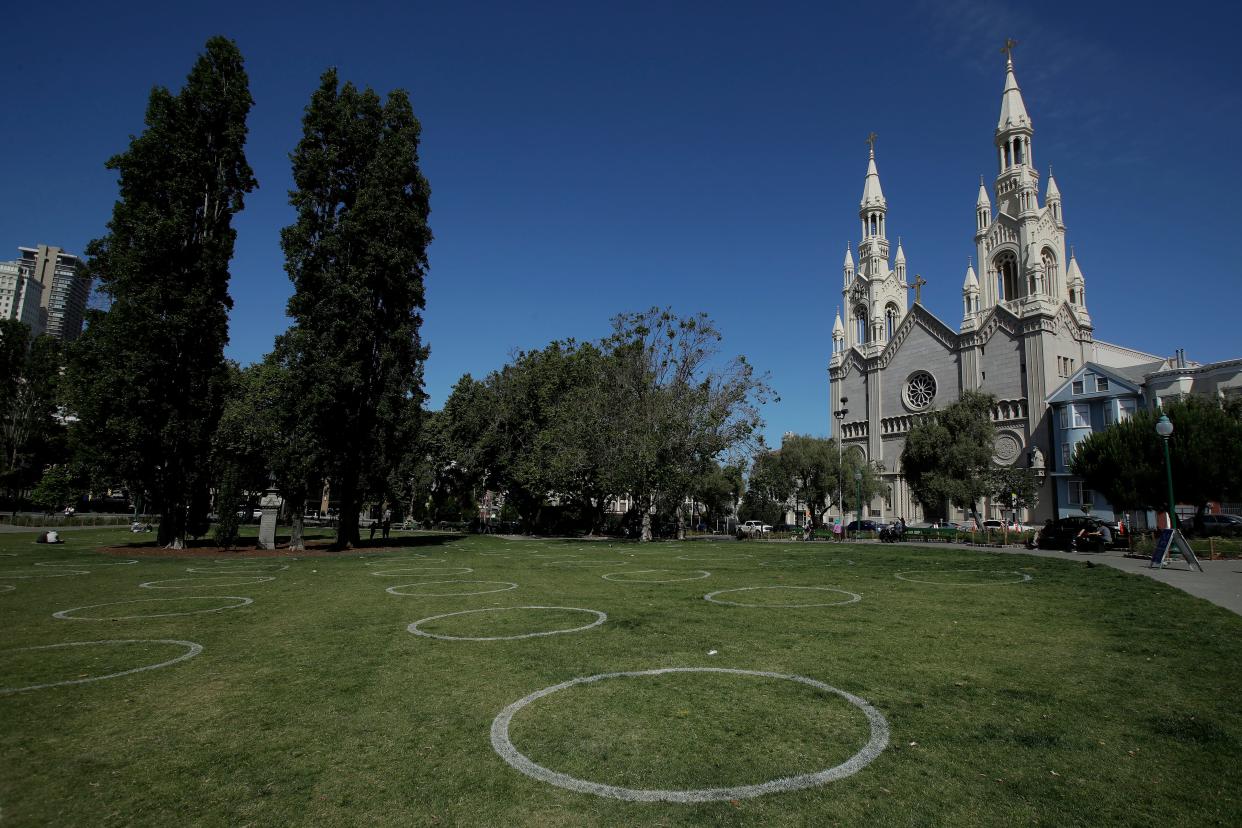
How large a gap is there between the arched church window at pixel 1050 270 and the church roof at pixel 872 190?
25.1m

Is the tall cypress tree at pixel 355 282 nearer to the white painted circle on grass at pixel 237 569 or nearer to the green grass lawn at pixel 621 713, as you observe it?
the white painted circle on grass at pixel 237 569

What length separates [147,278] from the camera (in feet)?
82.5

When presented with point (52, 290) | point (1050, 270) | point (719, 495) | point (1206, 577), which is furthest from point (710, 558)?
point (52, 290)

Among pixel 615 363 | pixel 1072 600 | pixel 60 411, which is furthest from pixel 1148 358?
pixel 60 411

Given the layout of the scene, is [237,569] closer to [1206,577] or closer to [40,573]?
[40,573]

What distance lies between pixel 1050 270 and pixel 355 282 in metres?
77.5

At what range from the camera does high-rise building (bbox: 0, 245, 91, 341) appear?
146625 millimetres

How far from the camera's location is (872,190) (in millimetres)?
93500

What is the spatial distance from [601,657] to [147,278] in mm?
27113

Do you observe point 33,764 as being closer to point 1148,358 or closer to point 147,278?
point 147,278

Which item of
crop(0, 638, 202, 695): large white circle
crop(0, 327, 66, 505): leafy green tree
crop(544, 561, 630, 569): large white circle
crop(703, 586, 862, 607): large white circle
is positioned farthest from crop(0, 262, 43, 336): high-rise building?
crop(703, 586, 862, 607): large white circle

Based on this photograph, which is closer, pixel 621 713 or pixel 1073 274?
pixel 621 713

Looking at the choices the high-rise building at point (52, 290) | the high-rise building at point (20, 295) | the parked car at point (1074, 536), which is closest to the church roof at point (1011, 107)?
the parked car at point (1074, 536)

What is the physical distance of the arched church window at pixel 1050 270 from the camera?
235 ft
